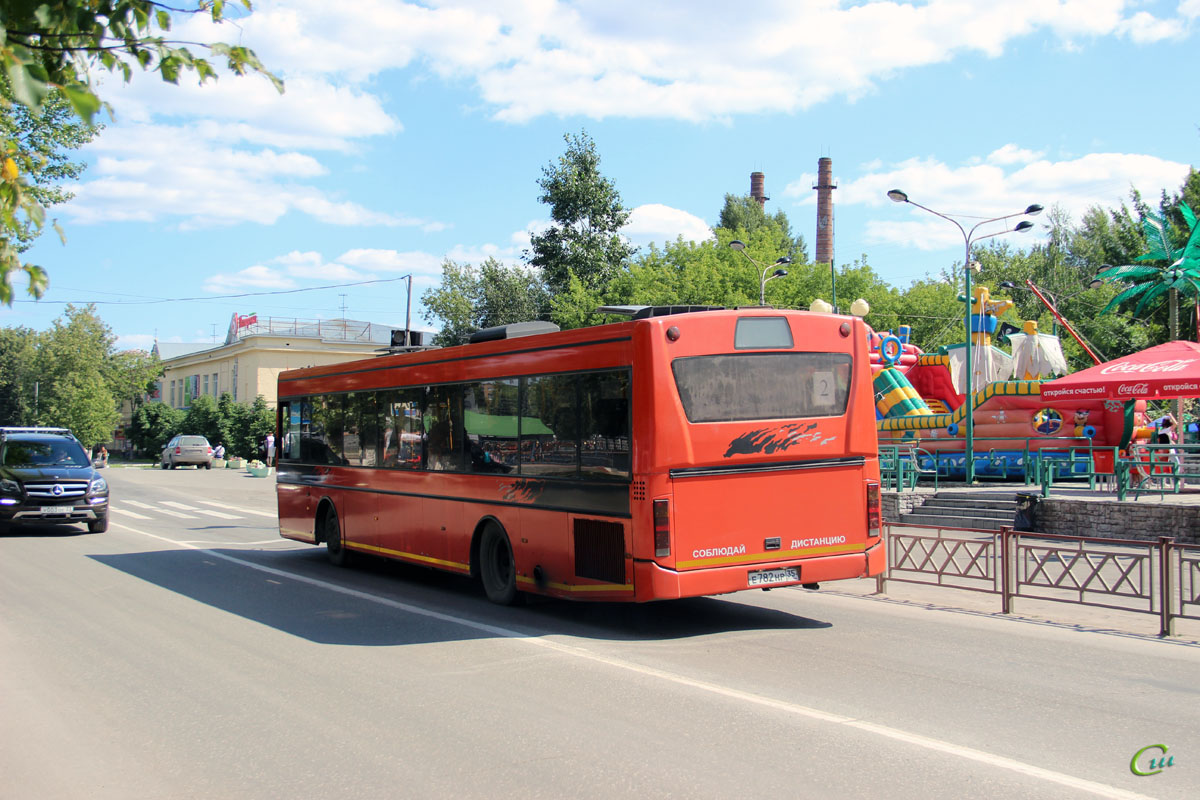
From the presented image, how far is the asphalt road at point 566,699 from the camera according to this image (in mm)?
5340

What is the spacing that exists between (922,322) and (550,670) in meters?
61.8

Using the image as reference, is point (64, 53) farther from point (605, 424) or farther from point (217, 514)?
point (217, 514)

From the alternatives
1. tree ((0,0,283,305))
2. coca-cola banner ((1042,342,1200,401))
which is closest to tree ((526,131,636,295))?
coca-cola banner ((1042,342,1200,401))

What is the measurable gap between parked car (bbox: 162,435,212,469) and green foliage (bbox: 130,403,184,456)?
49.2ft

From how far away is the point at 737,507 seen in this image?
926cm

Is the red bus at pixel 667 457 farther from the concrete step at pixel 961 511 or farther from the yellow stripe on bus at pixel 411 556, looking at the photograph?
the concrete step at pixel 961 511

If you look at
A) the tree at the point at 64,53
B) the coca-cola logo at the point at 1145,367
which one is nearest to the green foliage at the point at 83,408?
the coca-cola logo at the point at 1145,367

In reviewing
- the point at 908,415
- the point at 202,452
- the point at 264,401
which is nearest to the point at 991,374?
the point at 908,415

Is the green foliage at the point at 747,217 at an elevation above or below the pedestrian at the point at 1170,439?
above

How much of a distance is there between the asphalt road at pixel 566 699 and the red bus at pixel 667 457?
68 centimetres

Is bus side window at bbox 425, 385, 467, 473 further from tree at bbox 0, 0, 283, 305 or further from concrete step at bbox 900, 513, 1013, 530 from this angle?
concrete step at bbox 900, 513, 1013, 530

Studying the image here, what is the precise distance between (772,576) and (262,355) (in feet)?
223

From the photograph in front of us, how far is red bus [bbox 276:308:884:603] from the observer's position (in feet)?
29.5

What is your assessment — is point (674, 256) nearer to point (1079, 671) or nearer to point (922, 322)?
point (922, 322)
